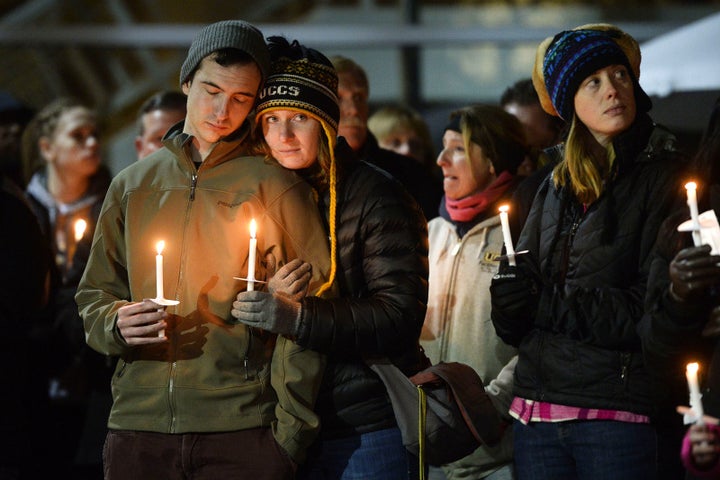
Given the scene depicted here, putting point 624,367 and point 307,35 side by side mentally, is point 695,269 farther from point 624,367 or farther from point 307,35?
point 307,35

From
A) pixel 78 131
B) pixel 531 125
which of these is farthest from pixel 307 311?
pixel 78 131

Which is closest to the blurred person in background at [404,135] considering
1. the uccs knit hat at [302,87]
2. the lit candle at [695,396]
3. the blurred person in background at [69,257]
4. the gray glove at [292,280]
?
the blurred person in background at [69,257]

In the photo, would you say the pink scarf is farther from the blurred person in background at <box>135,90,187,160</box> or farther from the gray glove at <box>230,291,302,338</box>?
the blurred person in background at <box>135,90,187,160</box>

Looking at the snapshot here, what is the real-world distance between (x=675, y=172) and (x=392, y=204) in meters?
0.88

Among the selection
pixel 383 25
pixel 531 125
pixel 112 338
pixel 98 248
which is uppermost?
pixel 383 25

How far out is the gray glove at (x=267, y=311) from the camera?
3363mm

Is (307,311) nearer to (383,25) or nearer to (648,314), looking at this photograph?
(648,314)

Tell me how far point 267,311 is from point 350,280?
39cm

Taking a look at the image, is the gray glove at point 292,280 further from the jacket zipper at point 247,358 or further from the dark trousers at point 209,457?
the dark trousers at point 209,457

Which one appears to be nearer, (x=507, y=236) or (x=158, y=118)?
(x=507, y=236)

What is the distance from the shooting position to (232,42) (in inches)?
145

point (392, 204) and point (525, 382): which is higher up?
point (392, 204)

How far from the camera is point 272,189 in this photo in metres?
3.62

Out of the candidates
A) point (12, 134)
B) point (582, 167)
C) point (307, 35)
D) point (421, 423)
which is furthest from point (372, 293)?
point (307, 35)
